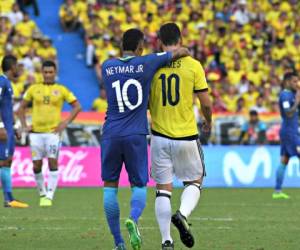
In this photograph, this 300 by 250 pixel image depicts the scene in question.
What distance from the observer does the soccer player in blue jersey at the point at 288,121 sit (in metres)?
19.8

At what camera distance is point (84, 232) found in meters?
12.8

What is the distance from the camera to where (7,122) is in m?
16.9

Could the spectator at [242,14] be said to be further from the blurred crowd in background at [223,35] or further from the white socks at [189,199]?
the white socks at [189,199]

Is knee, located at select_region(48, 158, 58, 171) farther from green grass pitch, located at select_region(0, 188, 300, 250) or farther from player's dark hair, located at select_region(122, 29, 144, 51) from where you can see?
player's dark hair, located at select_region(122, 29, 144, 51)

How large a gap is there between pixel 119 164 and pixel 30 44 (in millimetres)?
19226

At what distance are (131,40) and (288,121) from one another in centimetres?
1039

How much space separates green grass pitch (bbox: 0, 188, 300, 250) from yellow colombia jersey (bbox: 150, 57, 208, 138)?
1.40m

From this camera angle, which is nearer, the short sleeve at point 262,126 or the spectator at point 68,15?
the short sleeve at point 262,126

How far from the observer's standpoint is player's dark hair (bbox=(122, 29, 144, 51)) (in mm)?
10406

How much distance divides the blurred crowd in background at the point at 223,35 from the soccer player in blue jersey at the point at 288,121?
766cm

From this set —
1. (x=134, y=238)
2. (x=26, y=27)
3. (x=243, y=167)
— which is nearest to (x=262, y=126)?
(x=243, y=167)

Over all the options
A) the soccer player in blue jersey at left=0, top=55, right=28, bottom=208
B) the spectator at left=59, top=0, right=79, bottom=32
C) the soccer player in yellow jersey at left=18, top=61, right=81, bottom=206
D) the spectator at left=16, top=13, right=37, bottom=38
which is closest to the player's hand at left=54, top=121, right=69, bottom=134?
the soccer player in yellow jersey at left=18, top=61, right=81, bottom=206

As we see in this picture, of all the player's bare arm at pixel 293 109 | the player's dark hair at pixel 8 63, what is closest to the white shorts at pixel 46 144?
the player's dark hair at pixel 8 63

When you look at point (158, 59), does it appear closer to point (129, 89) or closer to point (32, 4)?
point (129, 89)
